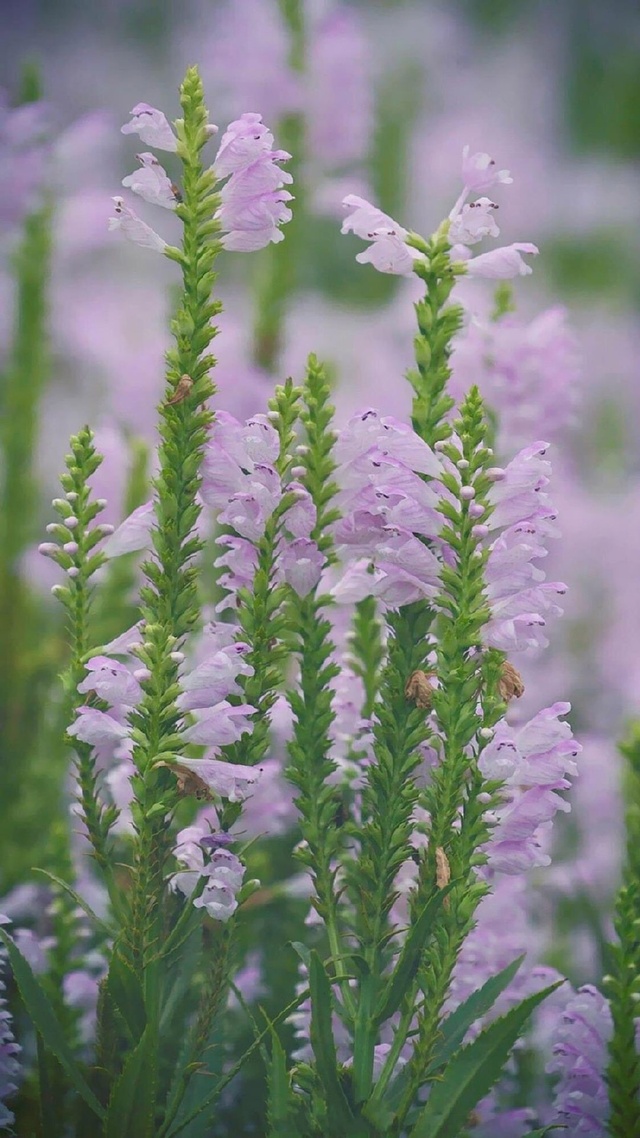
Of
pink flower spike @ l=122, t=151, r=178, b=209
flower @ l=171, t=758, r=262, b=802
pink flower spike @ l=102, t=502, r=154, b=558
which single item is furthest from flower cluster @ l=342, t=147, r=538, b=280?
flower @ l=171, t=758, r=262, b=802

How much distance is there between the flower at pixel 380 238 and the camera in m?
0.77

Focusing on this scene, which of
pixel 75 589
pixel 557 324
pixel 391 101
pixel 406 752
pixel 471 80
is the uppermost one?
pixel 471 80

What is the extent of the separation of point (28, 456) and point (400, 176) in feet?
3.88

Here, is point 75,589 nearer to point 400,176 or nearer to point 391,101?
point 400,176

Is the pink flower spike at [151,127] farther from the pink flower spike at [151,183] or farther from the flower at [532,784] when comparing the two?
the flower at [532,784]

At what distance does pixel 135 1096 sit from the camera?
0.73 meters

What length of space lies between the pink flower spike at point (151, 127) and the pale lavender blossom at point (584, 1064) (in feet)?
2.39

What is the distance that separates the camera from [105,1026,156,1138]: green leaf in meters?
0.72

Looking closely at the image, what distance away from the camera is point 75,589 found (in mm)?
806

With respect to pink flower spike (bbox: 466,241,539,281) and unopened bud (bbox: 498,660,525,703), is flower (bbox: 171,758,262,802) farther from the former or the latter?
pink flower spike (bbox: 466,241,539,281)

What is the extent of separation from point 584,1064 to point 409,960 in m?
0.25

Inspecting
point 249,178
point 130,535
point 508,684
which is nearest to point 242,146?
point 249,178

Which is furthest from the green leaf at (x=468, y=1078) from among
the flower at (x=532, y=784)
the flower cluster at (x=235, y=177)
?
the flower cluster at (x=235, y=177)

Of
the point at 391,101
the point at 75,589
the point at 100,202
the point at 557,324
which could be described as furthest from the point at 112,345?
the point at 391,101
